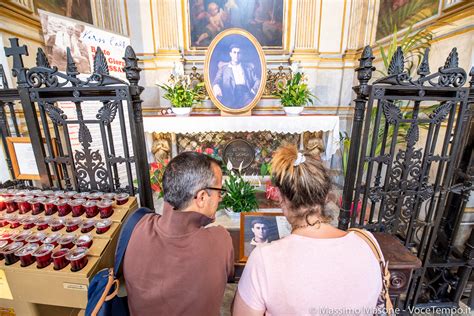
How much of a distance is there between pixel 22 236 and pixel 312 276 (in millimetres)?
1443

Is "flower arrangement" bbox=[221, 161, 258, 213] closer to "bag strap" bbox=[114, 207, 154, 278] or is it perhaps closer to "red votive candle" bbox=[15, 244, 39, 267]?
"bag strap" bbox=[114, 207, 154, 278]

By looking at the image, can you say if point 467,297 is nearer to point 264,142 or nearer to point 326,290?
point 326,290

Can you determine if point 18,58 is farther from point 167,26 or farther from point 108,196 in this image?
point 167,26

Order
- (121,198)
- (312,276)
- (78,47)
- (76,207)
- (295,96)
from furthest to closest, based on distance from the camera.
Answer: (295,96) < (78,47) < (121,198) < (76,207) < (312,276)

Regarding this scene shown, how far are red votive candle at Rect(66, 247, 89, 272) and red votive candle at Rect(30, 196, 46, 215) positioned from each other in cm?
53

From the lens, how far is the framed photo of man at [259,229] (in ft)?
4.72

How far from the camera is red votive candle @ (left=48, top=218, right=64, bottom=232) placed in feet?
4.10

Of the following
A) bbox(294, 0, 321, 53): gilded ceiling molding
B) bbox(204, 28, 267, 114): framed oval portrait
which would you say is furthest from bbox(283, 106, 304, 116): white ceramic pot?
bbox(294, 0, 321, 53): gilded ceiling molding

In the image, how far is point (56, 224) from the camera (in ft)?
4.13

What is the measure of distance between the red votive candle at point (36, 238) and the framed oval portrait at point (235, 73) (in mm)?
2956

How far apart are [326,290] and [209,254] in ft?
1.52

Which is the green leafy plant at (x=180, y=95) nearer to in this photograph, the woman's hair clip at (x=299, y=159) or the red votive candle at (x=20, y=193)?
the red votive candle at (x=20, y=193)

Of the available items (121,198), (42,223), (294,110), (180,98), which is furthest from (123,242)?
(294,110)

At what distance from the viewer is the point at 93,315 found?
3.00 feet
